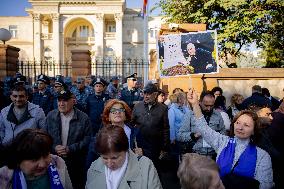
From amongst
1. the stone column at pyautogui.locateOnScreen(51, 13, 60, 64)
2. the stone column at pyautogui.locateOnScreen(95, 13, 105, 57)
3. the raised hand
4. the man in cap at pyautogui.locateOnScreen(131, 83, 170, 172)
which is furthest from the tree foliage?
the stone column at pyautogui.locateOnScreen(51, 13, 60, 64)

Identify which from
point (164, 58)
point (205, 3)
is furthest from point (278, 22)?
point (164, 58)

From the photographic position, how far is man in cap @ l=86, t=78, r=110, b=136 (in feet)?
23.7

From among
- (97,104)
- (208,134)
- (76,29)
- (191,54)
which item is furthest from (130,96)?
(76,29)

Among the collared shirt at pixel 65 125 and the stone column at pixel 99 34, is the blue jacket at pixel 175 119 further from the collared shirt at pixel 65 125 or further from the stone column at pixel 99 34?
the stone column at pixel 99 34

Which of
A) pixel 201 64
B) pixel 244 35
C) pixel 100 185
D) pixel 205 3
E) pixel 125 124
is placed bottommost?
pixel 100 185

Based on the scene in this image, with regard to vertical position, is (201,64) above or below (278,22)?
below

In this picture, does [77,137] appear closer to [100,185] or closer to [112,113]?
[112,113]

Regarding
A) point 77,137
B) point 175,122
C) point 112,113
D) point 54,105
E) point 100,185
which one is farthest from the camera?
point 54,105

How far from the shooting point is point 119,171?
2752 millimetres

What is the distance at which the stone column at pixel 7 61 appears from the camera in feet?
42.3

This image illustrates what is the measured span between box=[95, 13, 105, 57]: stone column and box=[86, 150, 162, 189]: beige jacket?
47.6 metres

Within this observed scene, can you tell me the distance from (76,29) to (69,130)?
5216 cm

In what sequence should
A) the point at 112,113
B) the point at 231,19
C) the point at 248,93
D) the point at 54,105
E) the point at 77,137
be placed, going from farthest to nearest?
the point at 231,19 < the point at 248,93 < the point at 54,105 < the point at 77,137 < the point at 112,113

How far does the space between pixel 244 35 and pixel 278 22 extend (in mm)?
1820
